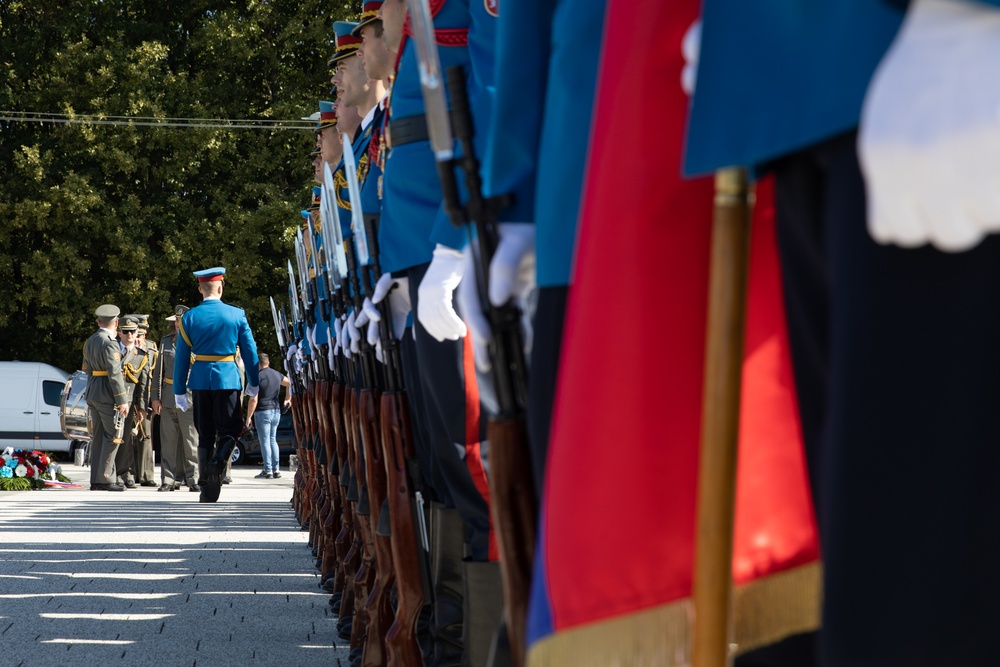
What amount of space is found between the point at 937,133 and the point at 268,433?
49.7 ft

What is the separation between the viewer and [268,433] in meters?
15.8

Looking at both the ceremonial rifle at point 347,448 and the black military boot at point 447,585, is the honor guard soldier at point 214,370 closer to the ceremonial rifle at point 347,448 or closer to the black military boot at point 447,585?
the ceremonial rifle at point 347,448

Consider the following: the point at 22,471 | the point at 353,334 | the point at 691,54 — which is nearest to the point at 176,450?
the point at 22,471

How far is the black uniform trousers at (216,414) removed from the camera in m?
10.7

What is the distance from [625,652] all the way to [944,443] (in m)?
0.42

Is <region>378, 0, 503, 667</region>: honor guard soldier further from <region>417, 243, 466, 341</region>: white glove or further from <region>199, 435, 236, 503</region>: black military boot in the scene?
<region>199, 435, 236, 503</region>: black military boot

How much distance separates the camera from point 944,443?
3.39 ft

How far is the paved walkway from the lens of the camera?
4469 mm

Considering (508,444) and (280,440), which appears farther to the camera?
(280,440)

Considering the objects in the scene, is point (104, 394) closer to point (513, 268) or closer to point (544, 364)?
point (513, 268)

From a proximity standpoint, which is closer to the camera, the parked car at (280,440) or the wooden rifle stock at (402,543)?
the wooden rifle stock at (402,543)

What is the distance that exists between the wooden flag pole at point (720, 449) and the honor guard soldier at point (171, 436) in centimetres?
1272

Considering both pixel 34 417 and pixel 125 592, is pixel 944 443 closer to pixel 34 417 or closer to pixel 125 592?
pixel 125 592

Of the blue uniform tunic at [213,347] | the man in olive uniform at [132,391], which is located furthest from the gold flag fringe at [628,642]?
the man in olive uniform at [132,391]
